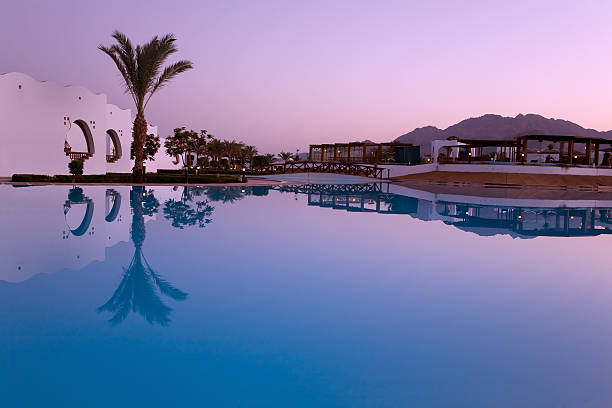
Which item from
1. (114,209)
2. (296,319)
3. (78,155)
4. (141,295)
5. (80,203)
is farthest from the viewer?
(78,155)

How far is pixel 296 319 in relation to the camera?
5.12 metres

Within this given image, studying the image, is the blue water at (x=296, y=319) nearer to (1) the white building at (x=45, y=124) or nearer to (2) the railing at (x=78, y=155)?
(1) the white building at (x=45, y=124)

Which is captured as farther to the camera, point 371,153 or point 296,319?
point 371,153

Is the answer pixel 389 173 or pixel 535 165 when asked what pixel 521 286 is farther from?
pixel 389 173

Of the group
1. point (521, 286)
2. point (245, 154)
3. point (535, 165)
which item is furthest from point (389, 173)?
point (521, 286)

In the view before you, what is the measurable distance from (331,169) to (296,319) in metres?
43.4

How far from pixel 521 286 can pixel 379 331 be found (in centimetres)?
342

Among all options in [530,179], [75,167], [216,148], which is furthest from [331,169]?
[75,167]

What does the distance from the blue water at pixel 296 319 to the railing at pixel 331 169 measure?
3475cm

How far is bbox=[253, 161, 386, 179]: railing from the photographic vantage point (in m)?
46.0

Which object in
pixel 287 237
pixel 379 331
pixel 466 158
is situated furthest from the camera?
pixel 466 158

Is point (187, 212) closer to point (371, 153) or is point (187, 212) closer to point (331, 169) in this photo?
point (331, 169)

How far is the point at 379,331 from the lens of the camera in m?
4.80

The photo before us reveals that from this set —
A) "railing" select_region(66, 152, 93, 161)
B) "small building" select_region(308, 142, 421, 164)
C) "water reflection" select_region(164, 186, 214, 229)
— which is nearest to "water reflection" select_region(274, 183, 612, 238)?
"water reflection" select_region(164, 186, 214, 229)
